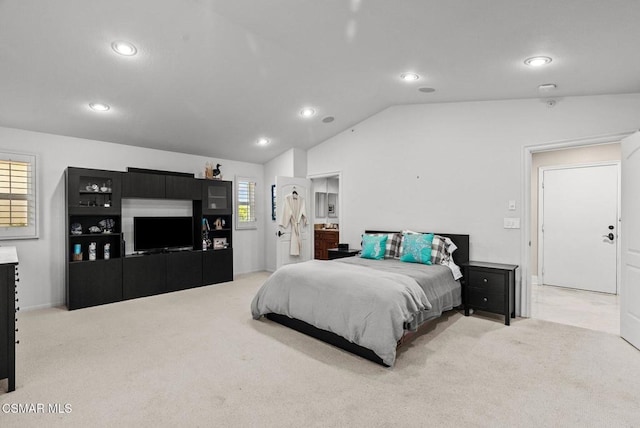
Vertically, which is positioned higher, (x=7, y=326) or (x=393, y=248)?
(x=393, y=248)

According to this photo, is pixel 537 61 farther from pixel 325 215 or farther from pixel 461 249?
pixel 325 215

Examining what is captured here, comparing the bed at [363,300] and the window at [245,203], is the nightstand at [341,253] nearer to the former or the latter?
the bed at [363,300]

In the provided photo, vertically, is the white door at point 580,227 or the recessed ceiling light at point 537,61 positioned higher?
the recessed ceiling light at point 537,61

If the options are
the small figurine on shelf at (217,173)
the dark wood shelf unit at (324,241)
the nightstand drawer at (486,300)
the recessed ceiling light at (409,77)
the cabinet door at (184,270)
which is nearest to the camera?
the recessed ceiling light at (409,77)

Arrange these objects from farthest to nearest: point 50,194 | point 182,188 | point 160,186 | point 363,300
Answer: point 182,188, point 160,186, point 50,194, point 363,300

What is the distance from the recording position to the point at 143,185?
198 inches

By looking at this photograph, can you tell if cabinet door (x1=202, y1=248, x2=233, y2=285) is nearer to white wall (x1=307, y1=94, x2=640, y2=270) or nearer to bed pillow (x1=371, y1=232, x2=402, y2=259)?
white wall (x1=307, y1=94, x2=640, y2=270)

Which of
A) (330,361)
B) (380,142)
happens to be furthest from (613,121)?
(330,361)

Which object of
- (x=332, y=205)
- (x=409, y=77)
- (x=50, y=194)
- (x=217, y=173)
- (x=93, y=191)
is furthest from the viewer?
(x=332, y=205)

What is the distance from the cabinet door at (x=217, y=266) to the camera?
18.7 feet

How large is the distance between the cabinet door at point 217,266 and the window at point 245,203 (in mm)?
806

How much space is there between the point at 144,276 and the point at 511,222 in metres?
5.10

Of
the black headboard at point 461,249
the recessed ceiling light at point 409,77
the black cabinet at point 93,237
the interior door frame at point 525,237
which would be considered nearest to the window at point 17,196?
the black cabinet at point 93,237

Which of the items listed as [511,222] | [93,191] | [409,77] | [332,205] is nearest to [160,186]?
[93,191]
